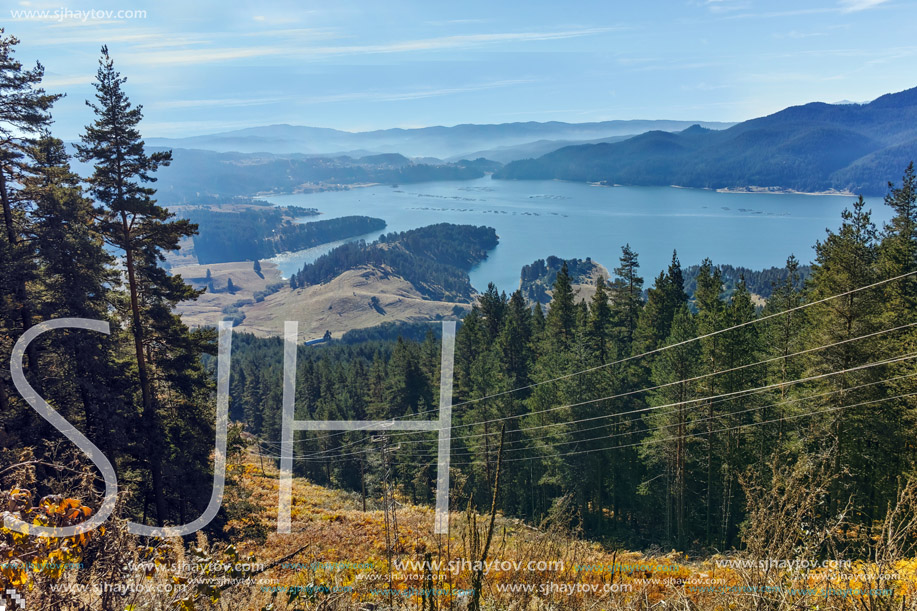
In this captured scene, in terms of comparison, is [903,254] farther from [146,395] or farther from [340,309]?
[340,309]

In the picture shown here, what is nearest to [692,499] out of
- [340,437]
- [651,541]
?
[651,541]

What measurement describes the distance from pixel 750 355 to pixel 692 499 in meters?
6.35

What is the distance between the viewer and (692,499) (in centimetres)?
2033

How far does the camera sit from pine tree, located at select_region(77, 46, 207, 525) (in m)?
11.3

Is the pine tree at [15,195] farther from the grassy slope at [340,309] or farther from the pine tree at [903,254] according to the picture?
the grassy slope at [340,309]

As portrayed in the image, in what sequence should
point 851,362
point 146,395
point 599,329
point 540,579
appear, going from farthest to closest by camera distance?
point 599,329 < point 851,362 < point 146,395 < point 540,579

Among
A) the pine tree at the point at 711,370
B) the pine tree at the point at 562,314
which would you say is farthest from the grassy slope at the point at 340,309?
the pine tree at the point at 711,370

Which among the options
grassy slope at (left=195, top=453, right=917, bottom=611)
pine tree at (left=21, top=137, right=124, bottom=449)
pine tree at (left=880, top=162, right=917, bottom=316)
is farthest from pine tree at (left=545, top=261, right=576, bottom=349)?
pine tree at (left=21, top=137, right=124, bottom=449)

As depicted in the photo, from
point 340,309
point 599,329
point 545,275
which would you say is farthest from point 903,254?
point 340,309

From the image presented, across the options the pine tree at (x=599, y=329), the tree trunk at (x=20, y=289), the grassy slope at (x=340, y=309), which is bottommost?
the grassy slope at (x=340, y=309)

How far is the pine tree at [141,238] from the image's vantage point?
11305 mm

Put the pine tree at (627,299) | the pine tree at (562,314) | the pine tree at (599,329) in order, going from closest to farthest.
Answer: the pine tree at (599,329) < the pine tree at (627,299) < the pine tree at (562,314)

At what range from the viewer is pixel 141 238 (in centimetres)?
1187

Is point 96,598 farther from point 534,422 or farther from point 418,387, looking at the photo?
point 418,387
